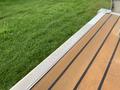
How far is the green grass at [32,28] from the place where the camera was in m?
3.21

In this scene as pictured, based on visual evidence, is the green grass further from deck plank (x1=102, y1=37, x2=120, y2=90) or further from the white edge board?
deck plank (x1=102, y1=37, x2=120, y2=90)

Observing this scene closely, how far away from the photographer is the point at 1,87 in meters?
2.73

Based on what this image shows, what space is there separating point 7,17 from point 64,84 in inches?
146

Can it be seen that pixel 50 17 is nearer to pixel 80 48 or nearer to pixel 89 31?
pixel 89 31

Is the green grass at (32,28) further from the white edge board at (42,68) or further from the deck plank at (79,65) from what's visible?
the deck plank at (79,65)

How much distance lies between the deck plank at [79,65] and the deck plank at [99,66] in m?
0.06

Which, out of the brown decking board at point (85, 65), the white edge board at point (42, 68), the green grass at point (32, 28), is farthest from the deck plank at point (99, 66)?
the green grass at point (32, 28)

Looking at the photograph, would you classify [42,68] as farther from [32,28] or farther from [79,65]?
[32,28]

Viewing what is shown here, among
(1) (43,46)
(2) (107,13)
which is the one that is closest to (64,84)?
(1) (43,46)

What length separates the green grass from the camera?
321 centimetres

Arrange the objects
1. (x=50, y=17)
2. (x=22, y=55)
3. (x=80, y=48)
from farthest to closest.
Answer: (x=50, y=17) < (x=22, y=55) < (x=80, y=48)

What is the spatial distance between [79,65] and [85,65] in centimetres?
6

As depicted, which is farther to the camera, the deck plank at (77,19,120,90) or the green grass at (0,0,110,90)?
the green grass at (0,0,110,90)

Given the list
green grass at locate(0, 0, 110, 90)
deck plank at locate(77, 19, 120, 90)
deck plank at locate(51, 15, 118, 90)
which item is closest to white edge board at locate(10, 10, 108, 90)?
deck plank at locate(51, 15, 118, 90)
